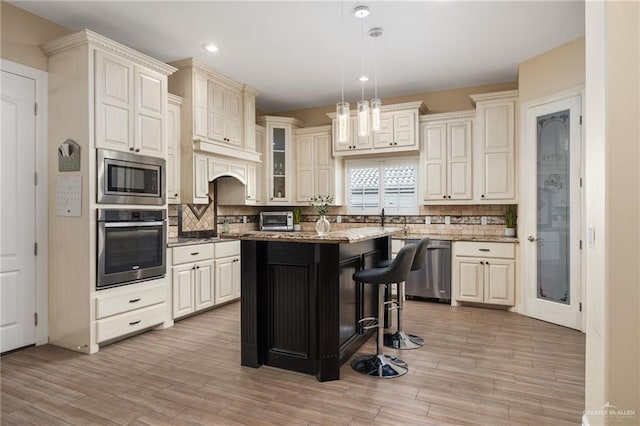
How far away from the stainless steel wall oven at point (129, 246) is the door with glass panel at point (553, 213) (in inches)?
161

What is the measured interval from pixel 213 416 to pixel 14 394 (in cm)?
142

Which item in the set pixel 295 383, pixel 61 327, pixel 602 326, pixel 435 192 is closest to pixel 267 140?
pixel 435 192

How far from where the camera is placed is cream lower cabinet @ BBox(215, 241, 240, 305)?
468 cm

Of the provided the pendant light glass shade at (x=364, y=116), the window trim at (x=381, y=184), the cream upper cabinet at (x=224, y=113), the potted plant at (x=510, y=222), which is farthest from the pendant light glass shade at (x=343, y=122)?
the potted plant at (x=510, y=222)

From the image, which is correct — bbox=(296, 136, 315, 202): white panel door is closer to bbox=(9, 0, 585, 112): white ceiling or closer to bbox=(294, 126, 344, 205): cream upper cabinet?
bbox=(294, 126, 344, 205): cream upper cabinet

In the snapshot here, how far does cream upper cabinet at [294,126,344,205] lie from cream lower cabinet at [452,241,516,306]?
6.89ft

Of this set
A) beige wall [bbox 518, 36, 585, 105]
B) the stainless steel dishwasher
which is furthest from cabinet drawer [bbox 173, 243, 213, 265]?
beige wall [bbox 518, 36, 585, 105]

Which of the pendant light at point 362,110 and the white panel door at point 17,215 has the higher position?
the pendant light at point 362,110

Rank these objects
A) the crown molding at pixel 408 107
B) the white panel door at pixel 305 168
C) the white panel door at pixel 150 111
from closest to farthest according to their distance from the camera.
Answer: the white panel door at pixel 150 111, the crown molding at pixel 408 107, the white panel door at pixel 305 168

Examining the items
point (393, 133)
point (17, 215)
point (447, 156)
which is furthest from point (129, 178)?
point (447, 156)

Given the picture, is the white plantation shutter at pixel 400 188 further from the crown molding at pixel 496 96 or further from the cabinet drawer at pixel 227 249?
the cabinet drawer at pixel 227 249

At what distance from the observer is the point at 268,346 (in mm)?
2975

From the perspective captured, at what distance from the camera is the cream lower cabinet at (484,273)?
4590 millimetres

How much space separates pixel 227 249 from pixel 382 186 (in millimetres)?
2583
